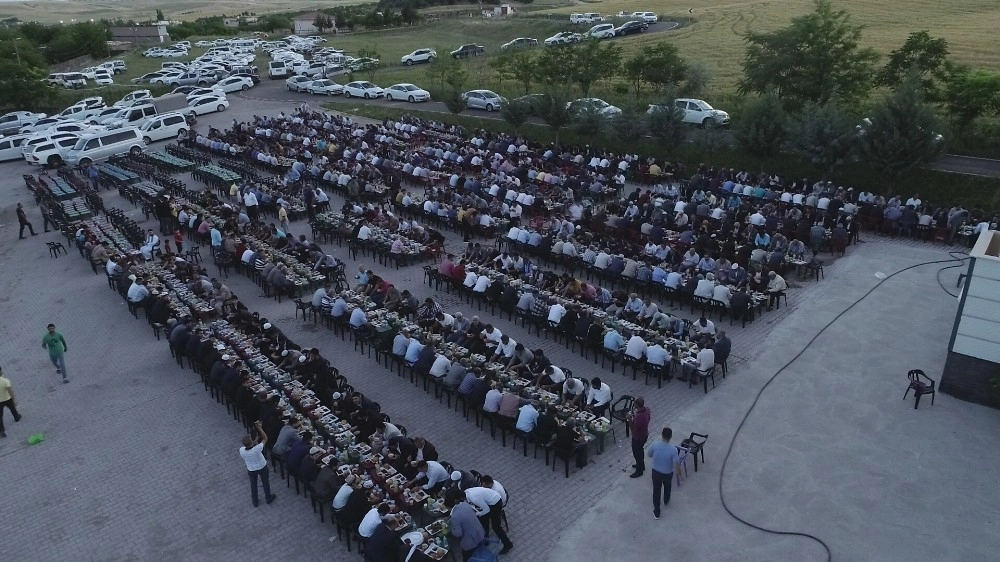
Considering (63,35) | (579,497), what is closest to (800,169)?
(579,497)

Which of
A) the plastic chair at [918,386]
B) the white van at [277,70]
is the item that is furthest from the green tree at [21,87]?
Result: the plastic chair at [918,386]

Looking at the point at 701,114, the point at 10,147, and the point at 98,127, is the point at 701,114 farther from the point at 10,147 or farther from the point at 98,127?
the point at 10,147

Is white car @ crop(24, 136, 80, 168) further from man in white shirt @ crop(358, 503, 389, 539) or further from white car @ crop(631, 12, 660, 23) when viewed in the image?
white car @ crop(631, 12, 660, 23)

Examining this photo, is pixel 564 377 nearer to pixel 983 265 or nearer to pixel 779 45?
pixel 983 265

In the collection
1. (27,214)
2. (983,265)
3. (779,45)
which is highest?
(779,45)

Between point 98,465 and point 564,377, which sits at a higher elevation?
point 564,377

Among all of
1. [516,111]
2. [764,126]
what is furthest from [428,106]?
[764,126]
